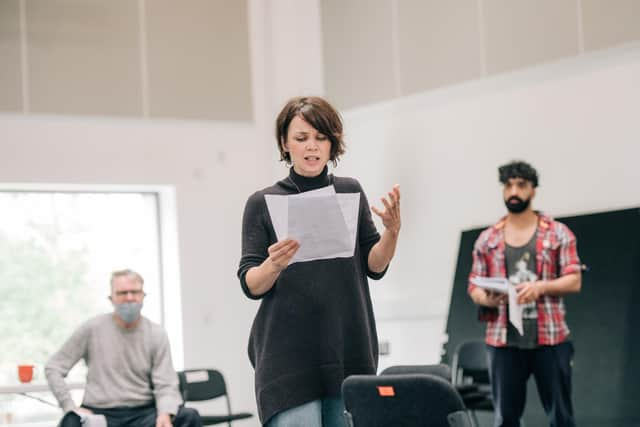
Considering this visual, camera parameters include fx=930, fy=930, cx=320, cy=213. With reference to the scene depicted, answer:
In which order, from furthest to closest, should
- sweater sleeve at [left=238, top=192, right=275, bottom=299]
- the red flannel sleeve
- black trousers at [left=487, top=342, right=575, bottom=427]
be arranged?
the red flannel sleeve → black trousers at [left=487, top=342, right=575, bottom=427] → sweater sleeve at [left=238, top=192, right=275, bottom=299]

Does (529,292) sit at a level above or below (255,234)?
below

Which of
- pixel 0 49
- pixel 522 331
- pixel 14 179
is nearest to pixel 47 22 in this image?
pixel 0 49

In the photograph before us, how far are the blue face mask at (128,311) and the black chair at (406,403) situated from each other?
111 inches

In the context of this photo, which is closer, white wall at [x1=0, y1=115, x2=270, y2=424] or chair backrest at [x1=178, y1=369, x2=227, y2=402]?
chair backrest at [x1=178, y1=369, x2=227, y2=402]

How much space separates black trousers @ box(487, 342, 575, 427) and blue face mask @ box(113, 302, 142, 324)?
1999 millimetres

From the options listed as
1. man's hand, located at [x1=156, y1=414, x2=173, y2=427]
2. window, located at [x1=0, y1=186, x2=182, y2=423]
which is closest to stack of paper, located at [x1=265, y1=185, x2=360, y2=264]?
man's hand, located at [x1=156, y1=414, x2=173, y2=427]

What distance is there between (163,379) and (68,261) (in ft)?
8.53

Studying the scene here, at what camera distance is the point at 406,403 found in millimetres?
2596

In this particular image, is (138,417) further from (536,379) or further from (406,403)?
(406,403)

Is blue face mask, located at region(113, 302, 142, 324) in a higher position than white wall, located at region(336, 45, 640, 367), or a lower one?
lower

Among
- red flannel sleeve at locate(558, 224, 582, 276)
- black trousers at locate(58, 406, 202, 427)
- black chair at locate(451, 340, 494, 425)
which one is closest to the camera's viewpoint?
red flannel sleeve at locate(558, 224, 582, 276)

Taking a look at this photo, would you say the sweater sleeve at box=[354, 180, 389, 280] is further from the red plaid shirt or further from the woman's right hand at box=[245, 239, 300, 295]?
the red plaid shirt

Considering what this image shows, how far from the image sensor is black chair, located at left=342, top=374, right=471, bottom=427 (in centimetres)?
247

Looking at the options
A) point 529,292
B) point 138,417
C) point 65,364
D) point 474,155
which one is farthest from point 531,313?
point 65,364
